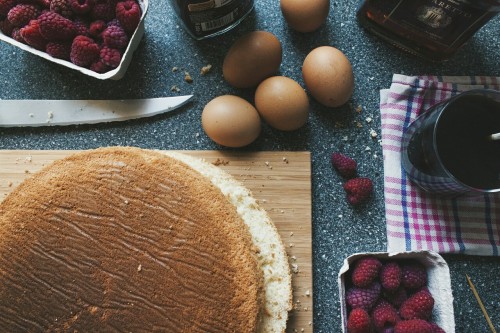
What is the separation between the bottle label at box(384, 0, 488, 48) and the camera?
41.4 inches

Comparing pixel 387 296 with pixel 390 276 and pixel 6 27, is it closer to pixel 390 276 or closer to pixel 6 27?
pixel 390 276

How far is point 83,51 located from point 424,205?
91 centimetres

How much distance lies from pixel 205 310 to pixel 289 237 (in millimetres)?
296

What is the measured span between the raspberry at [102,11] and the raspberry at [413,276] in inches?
36.0

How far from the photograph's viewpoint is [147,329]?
3.23 ft

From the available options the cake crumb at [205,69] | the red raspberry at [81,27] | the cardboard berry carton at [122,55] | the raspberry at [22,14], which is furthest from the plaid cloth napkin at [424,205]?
the raspberry at [22,14]

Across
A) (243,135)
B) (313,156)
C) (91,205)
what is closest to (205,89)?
(243,135)

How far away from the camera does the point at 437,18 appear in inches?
43.5

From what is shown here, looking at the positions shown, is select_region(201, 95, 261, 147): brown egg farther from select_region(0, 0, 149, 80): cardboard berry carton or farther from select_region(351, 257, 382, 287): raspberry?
select_region(351, 257, 382, 287): raspberry

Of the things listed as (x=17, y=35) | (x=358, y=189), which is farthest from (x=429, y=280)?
(x=17, y=35)

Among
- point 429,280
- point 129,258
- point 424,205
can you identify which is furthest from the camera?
point 424,205

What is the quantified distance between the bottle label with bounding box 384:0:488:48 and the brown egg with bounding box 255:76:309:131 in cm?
31

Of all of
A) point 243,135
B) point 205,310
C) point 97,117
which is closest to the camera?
point 205,310

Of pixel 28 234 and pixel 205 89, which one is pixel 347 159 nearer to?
pixel 205 89
